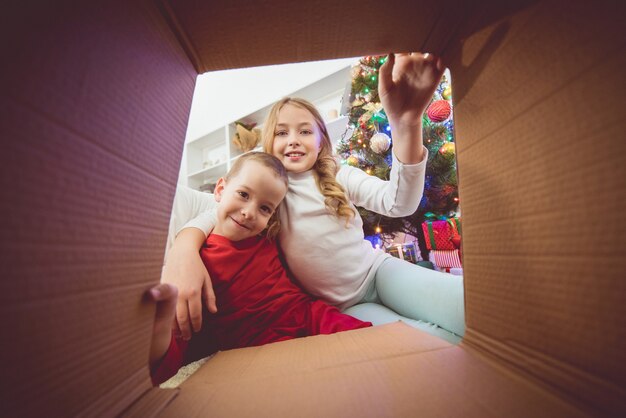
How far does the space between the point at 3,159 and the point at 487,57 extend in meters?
0.41

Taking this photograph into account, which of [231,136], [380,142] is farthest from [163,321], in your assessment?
[231,136]

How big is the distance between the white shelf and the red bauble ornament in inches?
26.0

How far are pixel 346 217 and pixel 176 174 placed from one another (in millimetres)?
560

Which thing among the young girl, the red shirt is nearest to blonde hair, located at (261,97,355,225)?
the young girl

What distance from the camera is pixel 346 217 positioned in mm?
812

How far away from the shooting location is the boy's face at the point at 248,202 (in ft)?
2.17

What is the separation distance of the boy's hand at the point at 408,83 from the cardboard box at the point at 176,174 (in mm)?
88

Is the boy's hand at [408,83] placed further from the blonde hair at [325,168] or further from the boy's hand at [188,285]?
the boy's hand at [188,285]

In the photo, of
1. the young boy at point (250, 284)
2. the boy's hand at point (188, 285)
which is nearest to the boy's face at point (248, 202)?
the young boy at point (250, 284)

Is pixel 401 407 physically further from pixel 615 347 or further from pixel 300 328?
pixel 300 328

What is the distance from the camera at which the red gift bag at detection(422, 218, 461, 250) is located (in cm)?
161

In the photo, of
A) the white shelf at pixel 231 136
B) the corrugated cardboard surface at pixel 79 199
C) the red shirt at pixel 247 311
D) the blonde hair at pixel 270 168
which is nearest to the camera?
the corrugated cardboard surface at pixel 79 199

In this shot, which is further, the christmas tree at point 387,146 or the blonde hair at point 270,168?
the christmas tree at point 387,146

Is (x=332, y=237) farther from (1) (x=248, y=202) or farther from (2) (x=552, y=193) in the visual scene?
(2) (x=552, y=193)
